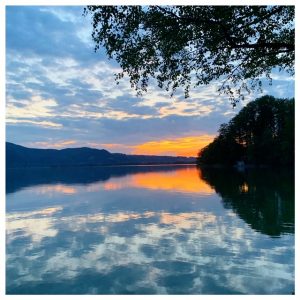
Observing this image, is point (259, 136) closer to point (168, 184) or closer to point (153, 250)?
point (168, 184)

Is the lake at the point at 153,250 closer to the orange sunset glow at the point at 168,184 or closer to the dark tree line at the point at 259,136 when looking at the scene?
the orange sunset glow at the point at 168,184

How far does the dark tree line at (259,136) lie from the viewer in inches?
3115

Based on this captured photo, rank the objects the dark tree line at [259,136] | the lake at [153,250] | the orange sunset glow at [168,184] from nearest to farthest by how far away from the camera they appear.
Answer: the lake at [153,250]
the orange sunset glow at [168,184]
the dark tree line at [259,136]

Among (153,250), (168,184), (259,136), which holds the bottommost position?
(168,184)

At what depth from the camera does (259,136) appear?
91938 mm

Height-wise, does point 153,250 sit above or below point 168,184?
above

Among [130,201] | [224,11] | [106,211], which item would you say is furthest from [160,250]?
[130,201]

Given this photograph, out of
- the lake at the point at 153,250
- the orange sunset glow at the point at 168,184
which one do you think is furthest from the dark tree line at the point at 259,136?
the lake at the point at 153,250

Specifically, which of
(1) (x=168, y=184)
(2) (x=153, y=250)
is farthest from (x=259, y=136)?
(2) (x=153, y=250)

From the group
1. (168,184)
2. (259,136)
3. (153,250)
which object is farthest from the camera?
(259,136)

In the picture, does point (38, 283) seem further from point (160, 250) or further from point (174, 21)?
point (174, 21)

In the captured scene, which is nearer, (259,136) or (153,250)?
(153,250)

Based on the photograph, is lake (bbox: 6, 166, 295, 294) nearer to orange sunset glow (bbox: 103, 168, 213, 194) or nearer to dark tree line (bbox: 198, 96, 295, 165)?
orange sunset glow (bbox: 103, 168, 213, 194)

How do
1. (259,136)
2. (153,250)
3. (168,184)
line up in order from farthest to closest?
(259,136) < (168,184) < (153,250)
